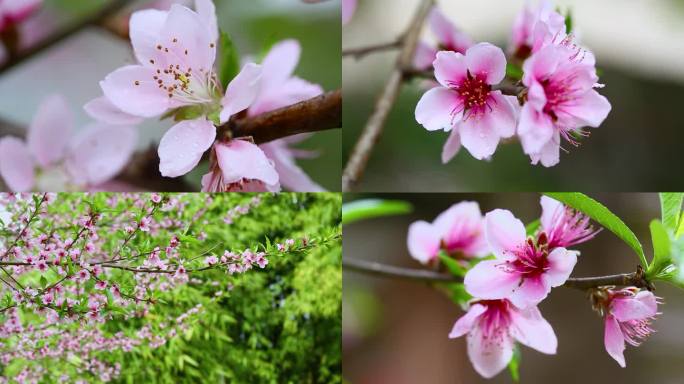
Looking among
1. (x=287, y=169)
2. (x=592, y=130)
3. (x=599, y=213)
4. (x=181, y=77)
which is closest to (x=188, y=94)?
(x=181, y=77)

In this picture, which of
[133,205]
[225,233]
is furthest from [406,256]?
[133,205]

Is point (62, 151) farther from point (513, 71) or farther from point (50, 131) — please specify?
point (513, 71)

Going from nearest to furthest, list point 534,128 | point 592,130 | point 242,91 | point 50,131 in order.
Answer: point 534,128 → point 242,91 → point 50,131 → point 592,130

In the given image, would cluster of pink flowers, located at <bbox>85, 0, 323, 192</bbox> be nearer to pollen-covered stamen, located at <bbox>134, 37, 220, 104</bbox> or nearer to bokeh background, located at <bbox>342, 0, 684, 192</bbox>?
pollen-covered stamen, located at <bbox>134, 37, 220, 104</bbox>

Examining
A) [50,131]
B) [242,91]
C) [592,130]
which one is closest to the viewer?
[242,91]

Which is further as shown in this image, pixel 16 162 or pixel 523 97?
pixel 16 162

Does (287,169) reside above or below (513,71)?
below

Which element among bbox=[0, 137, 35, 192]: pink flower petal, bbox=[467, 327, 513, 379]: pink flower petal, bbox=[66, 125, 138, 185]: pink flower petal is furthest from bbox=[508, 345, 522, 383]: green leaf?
bbox=[0, 137, 35, 192]: pink flower petal
